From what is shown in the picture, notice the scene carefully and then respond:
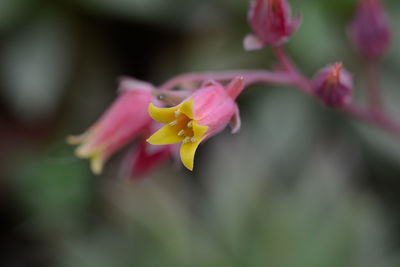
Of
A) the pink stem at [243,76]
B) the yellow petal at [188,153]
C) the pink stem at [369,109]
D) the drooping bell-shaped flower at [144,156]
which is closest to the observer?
the yellow petal at [188,153]

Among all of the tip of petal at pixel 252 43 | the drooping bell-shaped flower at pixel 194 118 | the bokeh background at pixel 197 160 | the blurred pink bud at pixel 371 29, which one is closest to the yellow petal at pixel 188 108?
the drooping bell-shaped flower at pixel 194 118

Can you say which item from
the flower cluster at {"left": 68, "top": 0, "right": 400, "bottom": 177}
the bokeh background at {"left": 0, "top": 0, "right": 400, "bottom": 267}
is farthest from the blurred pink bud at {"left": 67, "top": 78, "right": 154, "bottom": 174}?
the bokeh background at {"left": 0, "top": 0, "right": 400, "bottom": 267}

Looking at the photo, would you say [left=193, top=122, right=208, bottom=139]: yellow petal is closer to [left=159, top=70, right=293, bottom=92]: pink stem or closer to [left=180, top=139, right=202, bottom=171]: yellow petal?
[left=180, top=139, right=202, bottom=171]: yellow petal

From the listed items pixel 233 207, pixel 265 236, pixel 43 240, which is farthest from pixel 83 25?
pixel 265 236

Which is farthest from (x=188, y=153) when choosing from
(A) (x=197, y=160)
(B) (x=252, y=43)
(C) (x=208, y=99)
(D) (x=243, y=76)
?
(A) (x=197, y=160)

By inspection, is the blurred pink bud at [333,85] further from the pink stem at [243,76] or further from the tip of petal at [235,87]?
the tip of petal at [235,87]

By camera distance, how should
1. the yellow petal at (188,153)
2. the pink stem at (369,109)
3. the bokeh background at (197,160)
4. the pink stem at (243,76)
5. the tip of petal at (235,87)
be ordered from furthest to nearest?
the bokeh background at (197,160) < the pink stem at (369,109) < the pink stem at (243,76) < the tip of petal at (235,87) < the yellow petal at (188,153)
